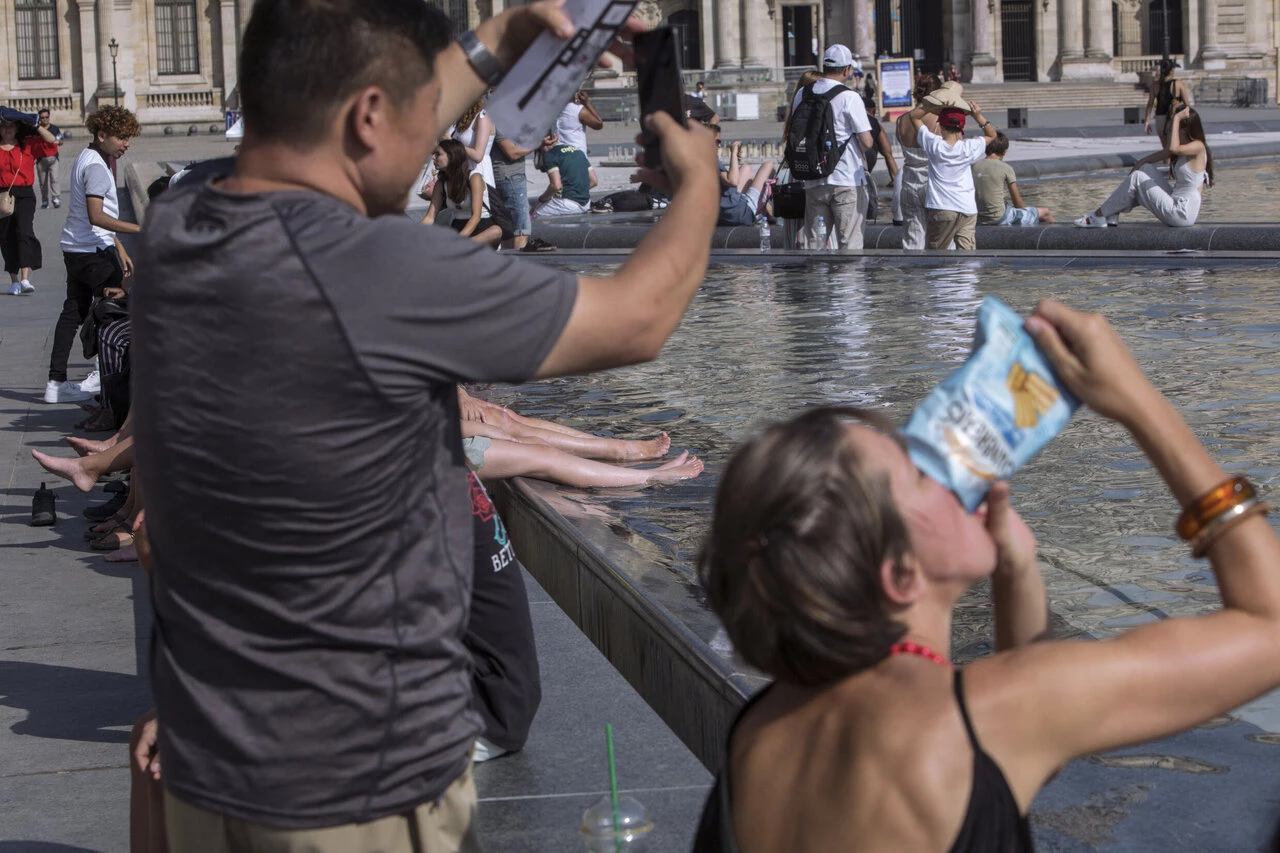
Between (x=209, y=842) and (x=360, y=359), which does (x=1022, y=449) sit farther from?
(x=209, y=842)

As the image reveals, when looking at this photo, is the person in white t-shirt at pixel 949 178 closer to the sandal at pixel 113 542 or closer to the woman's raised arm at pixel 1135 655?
the sandal at pixel 113 542

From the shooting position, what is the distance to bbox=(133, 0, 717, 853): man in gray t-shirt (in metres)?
1.75

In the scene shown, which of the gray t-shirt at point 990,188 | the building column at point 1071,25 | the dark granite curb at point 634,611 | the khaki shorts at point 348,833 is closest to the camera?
the khaki shorts at point 348,833

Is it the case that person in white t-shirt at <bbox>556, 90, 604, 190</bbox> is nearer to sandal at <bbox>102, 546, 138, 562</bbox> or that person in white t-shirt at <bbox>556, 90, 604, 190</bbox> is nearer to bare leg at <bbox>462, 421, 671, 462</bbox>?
bare leg at <bbox>462, 421, 671, 462</bbox>

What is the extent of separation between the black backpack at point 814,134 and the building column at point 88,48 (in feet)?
154

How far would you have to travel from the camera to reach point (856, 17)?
54.2 metres

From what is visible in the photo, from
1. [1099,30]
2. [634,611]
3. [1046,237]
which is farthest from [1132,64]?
[634,611]

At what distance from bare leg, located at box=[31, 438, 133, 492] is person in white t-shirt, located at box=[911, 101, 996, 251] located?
23.9ft

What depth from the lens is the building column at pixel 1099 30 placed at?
56781 mm

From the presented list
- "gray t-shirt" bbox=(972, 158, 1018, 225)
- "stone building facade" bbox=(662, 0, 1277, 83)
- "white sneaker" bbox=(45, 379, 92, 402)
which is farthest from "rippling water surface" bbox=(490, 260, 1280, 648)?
"stone building facade" bbox=(662, 0, 1277, 83)

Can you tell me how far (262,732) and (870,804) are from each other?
674 millimetres

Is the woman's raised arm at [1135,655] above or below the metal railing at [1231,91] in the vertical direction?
below

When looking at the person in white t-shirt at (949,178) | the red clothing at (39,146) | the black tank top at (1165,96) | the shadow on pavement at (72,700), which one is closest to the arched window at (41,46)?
the red clothing at (39,146)

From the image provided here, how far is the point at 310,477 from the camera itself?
178 centimetres
